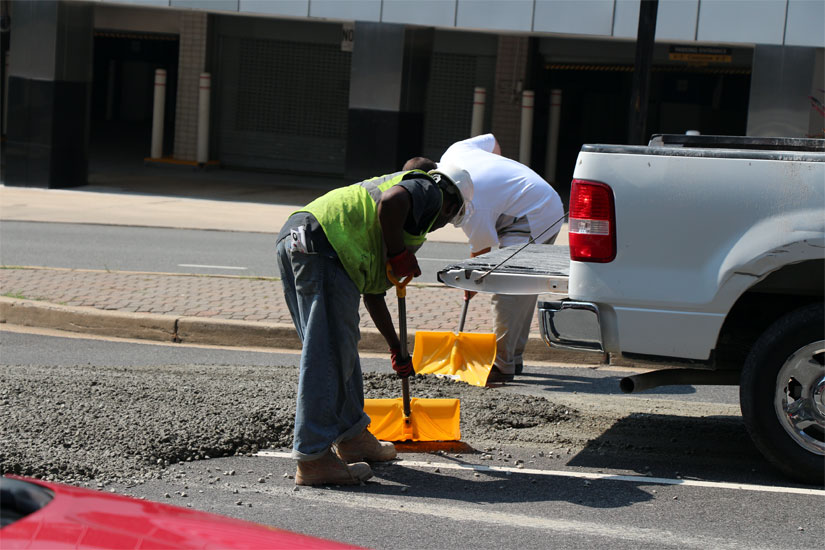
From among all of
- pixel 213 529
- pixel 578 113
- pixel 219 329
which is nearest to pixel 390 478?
pixel 213 529

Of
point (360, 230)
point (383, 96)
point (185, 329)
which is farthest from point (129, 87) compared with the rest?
point (360, 230)

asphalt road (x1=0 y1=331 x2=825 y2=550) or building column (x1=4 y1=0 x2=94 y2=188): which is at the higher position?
building column (x1=4 y1=0 x2=94 y2=188)

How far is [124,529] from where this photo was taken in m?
2.44

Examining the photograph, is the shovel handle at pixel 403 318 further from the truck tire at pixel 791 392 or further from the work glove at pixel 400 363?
the truck tire at pixel 791 392

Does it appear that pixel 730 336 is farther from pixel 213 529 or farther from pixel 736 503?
pixel 213 529

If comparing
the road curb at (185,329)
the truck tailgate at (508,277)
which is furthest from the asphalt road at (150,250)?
the truck tailgate at (508,277)

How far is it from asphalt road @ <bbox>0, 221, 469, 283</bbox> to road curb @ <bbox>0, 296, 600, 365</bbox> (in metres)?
2.71

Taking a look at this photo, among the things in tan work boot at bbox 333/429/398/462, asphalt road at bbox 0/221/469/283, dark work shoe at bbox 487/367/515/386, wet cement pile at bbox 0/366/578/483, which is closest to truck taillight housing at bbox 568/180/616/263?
wet cement pile at bbox 0/366/578/483

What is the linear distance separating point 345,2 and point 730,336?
15.6m

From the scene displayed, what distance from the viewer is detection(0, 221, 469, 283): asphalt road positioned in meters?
12.0

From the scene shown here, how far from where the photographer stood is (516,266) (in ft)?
20.4

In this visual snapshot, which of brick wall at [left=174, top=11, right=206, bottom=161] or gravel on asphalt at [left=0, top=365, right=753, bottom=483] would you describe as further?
brick wall at [left=174, top=11, right=206, bottom=161]

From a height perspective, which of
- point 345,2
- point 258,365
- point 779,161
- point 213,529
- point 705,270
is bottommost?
point 258,365

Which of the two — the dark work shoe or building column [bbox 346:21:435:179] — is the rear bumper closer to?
the dark work shoe
